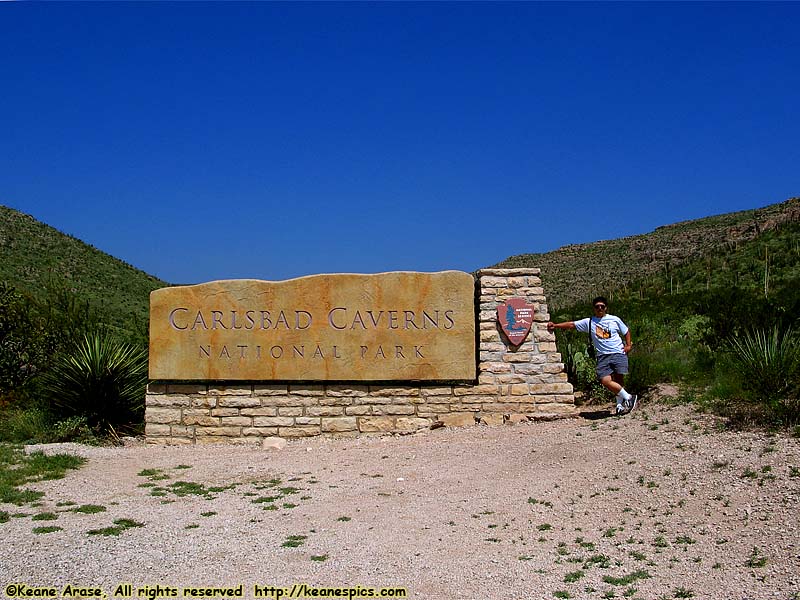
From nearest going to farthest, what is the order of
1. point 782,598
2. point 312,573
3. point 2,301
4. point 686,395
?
point 782,598 → point 312,573 → point 686,395 → point 2,301

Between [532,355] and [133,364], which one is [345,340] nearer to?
[532,355]

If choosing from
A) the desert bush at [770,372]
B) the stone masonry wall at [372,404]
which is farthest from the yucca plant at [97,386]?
the desert bush at [770,372]

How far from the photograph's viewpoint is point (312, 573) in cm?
533

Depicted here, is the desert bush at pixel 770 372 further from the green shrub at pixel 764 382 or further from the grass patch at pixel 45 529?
the grass patch at pixel 45 529

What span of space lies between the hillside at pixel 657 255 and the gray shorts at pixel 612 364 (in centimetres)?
1849

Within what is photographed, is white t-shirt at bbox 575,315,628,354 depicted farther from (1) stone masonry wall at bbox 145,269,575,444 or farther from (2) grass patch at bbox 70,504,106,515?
(2) grass patch at bbox 70,504,106,515

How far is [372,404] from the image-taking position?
11055mm

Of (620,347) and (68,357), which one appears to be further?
(68,357)

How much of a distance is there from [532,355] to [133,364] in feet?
Answer: 21.4

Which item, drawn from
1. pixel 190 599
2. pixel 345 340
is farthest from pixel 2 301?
pixel 190 599

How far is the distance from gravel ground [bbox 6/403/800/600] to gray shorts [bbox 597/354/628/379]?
81cm

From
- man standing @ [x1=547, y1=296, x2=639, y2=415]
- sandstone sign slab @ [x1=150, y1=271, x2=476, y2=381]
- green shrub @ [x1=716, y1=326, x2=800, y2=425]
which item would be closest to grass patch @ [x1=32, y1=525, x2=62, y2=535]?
sandstone sign slab @ [x1=150, y1=271, x2=476, y2=381]

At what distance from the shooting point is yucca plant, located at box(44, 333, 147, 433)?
11.6 meters

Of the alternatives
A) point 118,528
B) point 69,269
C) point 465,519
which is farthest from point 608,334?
point 69,269
